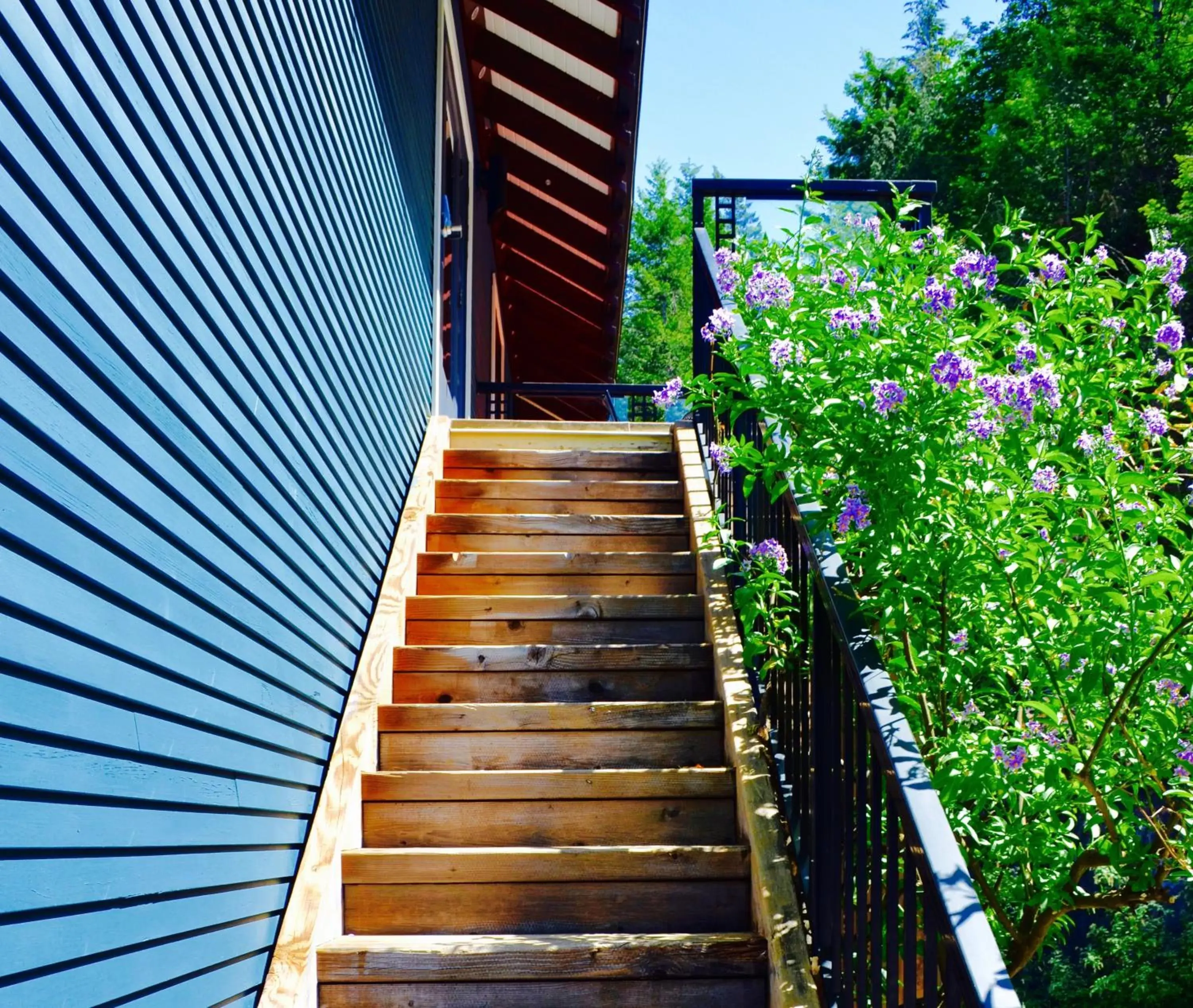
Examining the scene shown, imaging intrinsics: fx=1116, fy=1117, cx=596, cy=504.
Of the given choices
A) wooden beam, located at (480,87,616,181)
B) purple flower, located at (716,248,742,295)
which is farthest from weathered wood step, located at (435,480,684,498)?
wooden beam, located at (480,87,616,181)

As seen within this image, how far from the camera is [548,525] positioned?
4.46m

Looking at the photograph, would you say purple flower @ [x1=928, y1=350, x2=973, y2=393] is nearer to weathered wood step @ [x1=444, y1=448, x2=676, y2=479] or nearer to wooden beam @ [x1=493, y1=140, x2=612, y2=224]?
weathered wood step @ [x1=444, y1=448, x2=676, y2=479]

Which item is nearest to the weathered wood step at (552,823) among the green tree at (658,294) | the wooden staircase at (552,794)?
the wooden staircase at (552,794)

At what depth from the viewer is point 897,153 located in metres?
28.6

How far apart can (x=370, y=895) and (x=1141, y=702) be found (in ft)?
6.04

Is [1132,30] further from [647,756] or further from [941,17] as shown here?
[647,756]

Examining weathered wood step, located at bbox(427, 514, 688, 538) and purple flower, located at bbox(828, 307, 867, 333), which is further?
weathered wood step, located at bbox(427, 514, 688, 538)

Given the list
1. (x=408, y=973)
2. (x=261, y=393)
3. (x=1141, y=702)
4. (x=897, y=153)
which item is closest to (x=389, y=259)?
(x=261, y=393)

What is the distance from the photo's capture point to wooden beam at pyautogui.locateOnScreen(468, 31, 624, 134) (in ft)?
24.3

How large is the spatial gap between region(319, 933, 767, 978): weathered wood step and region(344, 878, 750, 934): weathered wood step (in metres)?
0.21

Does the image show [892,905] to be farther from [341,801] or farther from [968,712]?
[341,801]

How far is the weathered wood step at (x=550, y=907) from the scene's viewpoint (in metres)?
2.73

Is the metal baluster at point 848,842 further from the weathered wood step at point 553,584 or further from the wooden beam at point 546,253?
the wooden beam at point 546,253

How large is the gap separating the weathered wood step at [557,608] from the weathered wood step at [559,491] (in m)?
A: 0.99
